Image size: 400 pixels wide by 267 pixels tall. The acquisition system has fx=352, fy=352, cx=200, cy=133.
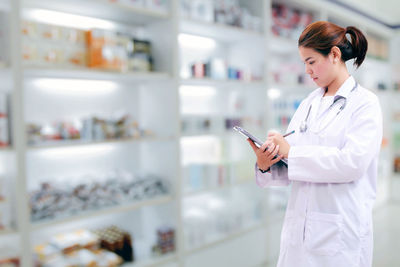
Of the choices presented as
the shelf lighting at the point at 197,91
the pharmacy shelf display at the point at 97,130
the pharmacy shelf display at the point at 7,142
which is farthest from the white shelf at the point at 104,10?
the shelf lighting at the point at 197,91

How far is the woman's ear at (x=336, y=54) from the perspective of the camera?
1.14 metres

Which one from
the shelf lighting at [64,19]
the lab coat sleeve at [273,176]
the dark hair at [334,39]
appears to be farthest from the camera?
the shelf lighting at [64,19]

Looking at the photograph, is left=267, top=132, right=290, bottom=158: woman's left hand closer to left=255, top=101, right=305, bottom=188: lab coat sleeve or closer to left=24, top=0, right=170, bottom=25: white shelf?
left=255, top=101, right=305, bottom=188: lab coat sleeve

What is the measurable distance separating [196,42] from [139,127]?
114 centimetres

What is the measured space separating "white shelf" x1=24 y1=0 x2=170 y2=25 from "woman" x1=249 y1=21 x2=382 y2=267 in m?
1.64

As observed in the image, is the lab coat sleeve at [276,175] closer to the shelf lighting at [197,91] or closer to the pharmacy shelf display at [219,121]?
the pharmacy shelf display at [219,121]

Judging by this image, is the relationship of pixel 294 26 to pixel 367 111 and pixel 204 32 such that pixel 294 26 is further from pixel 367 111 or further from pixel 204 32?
pixel 367 111

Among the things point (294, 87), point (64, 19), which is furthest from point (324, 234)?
point (294, 87)

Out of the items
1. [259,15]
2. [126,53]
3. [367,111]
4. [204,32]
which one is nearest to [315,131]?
[367,111]

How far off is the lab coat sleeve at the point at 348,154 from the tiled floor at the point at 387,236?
2993 millimetres

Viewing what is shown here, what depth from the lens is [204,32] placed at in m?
3.34

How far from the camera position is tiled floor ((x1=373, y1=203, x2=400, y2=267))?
375 centimetres

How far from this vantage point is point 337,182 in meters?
1.22

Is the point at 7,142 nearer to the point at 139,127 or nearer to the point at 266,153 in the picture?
the point at 139,127
